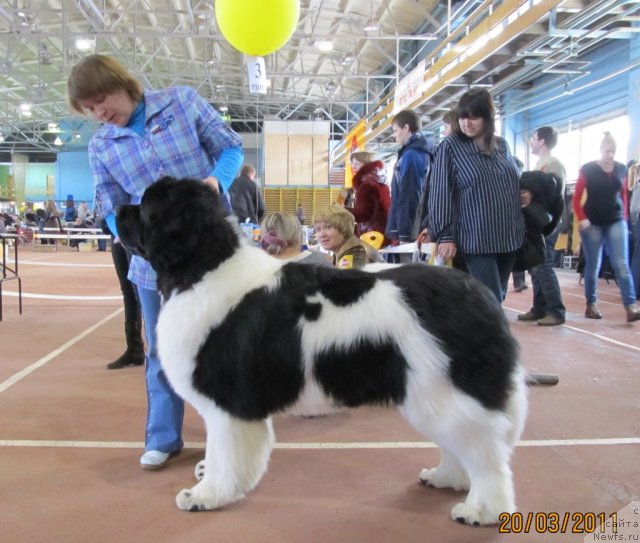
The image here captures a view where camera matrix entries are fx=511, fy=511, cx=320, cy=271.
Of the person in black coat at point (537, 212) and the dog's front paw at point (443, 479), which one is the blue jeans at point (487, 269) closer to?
the person in black coat at point (537, 212)

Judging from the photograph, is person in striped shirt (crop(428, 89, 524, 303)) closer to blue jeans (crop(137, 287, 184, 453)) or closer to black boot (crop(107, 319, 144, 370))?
blue jeans (crop(137, 287, 184, 453))

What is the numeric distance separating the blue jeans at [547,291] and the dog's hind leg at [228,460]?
466 centimetres

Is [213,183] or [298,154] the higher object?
[298,154]

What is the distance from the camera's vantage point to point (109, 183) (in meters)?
2.60

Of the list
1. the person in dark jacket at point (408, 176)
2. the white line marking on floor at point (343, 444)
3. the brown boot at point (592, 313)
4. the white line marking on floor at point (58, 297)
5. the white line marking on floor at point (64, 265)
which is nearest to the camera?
the white line marking on floor at point (343, 444)

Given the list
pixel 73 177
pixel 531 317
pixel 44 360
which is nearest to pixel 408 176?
pixel 531 317

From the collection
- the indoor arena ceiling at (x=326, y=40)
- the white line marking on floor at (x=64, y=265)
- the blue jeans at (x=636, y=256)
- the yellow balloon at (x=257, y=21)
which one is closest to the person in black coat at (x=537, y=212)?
the indoor arena ceiling at (x=326, y=40)

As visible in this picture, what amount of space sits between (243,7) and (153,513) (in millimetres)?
5145

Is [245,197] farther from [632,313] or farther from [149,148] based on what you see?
[632,313]

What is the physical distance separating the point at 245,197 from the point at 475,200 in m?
4.36

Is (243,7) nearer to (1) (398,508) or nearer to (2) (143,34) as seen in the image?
(1) (398,508)

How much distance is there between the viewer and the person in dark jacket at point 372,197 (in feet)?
17.0

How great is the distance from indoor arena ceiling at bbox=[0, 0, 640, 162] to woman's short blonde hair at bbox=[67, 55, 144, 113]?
4947 millimetres

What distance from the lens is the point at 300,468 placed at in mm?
2652
